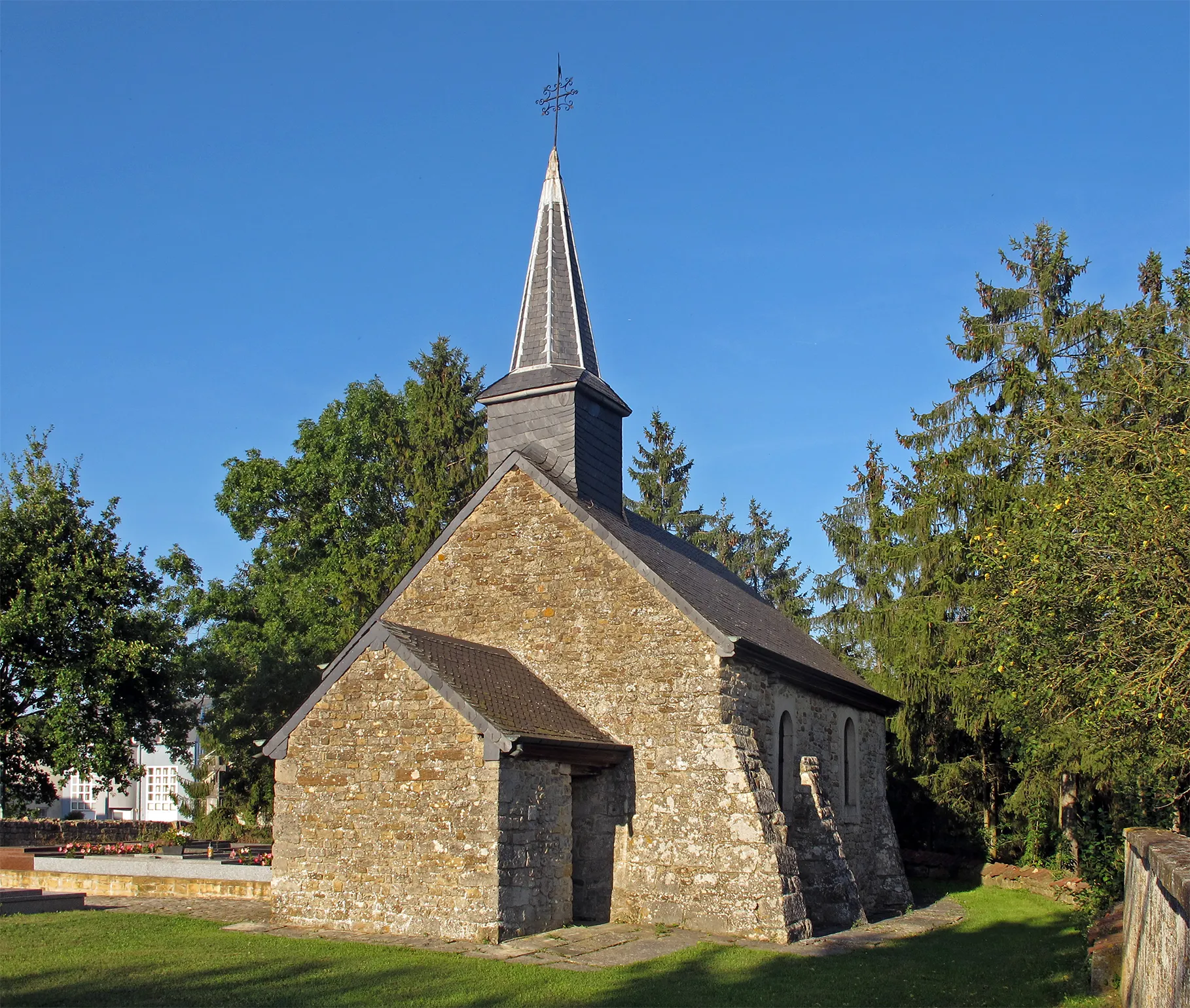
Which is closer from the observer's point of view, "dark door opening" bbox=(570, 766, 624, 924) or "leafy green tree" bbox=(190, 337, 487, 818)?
"dark door opening" bbox=(570, 766, 624, 924)

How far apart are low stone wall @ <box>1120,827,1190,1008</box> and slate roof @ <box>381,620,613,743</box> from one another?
687 centimetres

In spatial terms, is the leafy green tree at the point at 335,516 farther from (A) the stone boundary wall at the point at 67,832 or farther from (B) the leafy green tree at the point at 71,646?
(B) the leafy green tree at the point at 71,646

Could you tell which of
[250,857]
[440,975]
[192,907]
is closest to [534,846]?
[440,975]

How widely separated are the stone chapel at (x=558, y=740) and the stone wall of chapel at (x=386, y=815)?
3 centimetres

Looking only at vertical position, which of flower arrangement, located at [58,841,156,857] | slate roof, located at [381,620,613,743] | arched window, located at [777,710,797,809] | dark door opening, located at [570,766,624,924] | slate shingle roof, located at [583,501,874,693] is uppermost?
slate shingle roof, located at [583,501,874,693]

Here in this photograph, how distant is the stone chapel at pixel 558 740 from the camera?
13242mm

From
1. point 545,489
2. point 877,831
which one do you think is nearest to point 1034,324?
point 877,831

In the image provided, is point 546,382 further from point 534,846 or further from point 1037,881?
point 1037,881

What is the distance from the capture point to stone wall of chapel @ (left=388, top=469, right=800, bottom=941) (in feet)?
46.3

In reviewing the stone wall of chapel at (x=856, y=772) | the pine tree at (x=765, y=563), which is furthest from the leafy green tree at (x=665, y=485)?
the stone wall of chapel at (x=856, y=772)

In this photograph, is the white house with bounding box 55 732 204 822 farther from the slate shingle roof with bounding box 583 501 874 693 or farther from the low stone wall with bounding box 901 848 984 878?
A: the low stone wall with bounding box 901 848 984 878

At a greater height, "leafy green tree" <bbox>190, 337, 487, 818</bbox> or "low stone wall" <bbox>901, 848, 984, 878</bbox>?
"leafy green tree" <bbox>190, 337, 487, 818</bbox>

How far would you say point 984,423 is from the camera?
25.1m

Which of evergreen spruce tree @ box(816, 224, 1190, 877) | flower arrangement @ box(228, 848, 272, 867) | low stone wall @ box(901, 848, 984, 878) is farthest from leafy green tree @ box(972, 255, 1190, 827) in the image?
flower arrangement @ box(228, 848, 272, 867)
